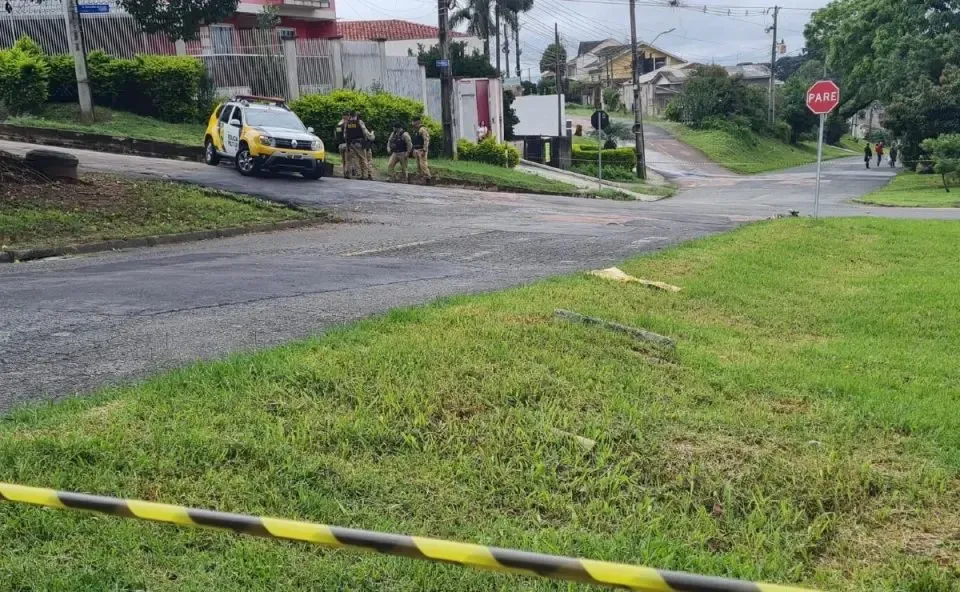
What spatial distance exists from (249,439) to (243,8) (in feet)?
117

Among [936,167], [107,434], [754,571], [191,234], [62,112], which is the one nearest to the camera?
[754,571]

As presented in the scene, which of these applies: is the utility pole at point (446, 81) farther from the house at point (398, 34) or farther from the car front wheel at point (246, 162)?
the house at point (398, 34)

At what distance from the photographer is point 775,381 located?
19.0 feet

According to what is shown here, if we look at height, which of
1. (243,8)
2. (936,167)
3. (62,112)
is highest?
(243,8)

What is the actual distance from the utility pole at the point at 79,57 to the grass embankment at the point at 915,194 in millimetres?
26373

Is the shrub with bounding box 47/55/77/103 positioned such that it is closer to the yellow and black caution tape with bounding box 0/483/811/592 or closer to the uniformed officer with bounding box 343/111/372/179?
the uniformed officer with bounding box 343/111/372/179

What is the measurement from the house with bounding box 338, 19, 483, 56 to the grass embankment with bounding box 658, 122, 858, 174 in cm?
1739

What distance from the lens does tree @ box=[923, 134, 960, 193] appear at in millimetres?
34844

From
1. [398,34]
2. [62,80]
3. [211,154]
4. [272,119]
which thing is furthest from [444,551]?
[398,34]

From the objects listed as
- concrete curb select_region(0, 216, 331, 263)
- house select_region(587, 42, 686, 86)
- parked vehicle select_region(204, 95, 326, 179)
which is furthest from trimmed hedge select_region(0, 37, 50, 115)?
house select_region(587, 42, 686, 86)

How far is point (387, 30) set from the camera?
61.3 metres

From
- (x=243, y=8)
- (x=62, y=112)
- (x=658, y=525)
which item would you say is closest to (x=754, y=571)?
(x=658, y=525)

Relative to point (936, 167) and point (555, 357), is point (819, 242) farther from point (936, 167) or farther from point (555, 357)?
point (936, 167)

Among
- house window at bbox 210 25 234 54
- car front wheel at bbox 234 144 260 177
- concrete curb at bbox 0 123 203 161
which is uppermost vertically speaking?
house window at bbox 210 25 234 54
